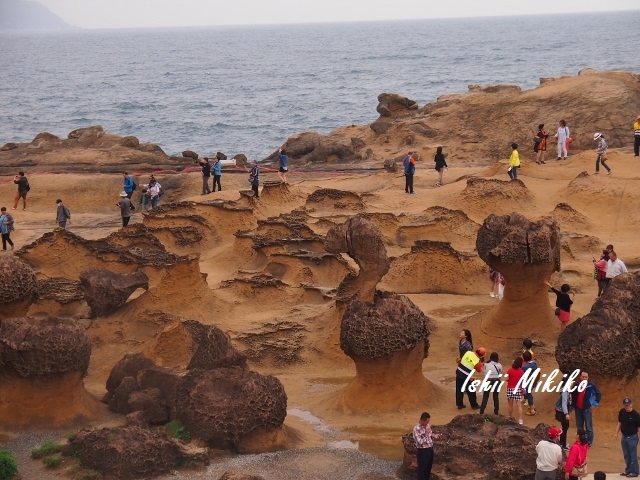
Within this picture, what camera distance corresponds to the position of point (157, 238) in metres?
24.1

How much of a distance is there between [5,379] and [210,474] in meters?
3.78

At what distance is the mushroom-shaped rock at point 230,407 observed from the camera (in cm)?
1372

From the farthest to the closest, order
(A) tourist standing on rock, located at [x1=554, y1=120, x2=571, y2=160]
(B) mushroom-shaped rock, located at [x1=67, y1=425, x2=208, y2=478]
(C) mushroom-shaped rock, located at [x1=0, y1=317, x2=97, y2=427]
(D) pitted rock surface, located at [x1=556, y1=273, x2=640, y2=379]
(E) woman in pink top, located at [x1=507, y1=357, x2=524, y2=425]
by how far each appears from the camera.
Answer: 1. (A) tourist standing on rock, located at [x1=554, y1=120, x2=571, y2=160]
2. (C) mushroom-shaped rock, located at [x1=0, y1=317, x2=97, y2=427]
3. (E) woman in pink top, located at [x1=507, y1=357, x2=524, y2=425]
4. (D) pitted rock surface, located at [x1=556, y1=273, x2=640, y2=379]
5. (B) mushroom-shaped rock, located at [x1=67, y1=425, x2=208, y2=478]

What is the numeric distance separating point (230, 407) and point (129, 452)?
4.69ft

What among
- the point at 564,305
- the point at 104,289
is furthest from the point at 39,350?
the point at 564,305

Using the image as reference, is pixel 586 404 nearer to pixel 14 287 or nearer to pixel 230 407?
pixel 230 407

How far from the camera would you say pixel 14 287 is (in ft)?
58.2

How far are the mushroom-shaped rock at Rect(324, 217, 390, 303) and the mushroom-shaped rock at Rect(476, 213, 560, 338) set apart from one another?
5.89 feet

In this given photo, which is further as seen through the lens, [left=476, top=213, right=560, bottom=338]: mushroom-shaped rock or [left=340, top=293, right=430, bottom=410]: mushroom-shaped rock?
[left=476, top=213, right=560, bottom=338]: mushroom-shaped rock

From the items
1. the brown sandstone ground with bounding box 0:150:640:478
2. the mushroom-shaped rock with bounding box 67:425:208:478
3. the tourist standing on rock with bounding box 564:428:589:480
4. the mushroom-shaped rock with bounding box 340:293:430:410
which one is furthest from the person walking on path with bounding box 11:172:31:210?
the tourist standing on rock with bounding box 564:428:589:480

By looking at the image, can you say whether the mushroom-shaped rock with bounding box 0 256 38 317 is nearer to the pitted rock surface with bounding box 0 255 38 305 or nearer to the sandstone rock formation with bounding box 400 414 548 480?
the pitted rock surface with bounding box 0 255 38 305

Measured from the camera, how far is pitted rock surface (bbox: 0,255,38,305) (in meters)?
17.7

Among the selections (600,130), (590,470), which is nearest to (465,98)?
(600,130)

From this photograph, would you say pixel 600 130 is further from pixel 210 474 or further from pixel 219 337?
pixel 210 474
